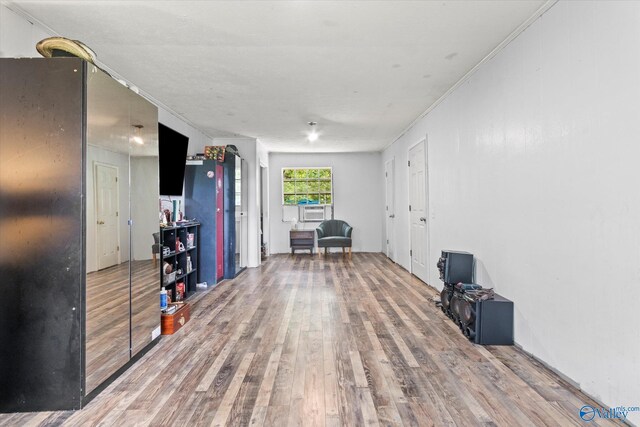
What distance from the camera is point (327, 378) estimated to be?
2.32m

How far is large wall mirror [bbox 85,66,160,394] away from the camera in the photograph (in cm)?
213

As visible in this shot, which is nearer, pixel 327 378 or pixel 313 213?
pixel 327 378

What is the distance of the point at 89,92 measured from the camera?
2102 millimetres

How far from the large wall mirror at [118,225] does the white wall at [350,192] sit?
19.6ft

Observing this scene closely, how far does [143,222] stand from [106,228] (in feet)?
1.63

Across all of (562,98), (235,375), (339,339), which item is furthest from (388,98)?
(235,375)

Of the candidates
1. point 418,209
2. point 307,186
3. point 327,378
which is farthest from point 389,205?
point 327,378

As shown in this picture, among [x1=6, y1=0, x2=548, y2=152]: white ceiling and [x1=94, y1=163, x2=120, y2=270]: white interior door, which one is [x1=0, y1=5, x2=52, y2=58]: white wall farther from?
[x1=94, y1=163, x2=120, y2=270]: white interior door

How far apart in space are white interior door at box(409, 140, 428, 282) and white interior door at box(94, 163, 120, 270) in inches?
161

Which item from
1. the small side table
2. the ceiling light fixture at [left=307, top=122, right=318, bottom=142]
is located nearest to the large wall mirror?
the ceiling light fixture at [left=307, top=122, right=318, bottom=142]

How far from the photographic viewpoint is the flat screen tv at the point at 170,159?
4.19m

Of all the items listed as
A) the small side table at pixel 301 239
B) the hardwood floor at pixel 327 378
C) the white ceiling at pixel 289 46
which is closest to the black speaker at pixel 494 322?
the hardwood floor at pixel 327 378

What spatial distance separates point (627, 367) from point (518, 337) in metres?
1.04

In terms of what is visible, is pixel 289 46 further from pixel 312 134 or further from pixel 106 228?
pixel 312 134
